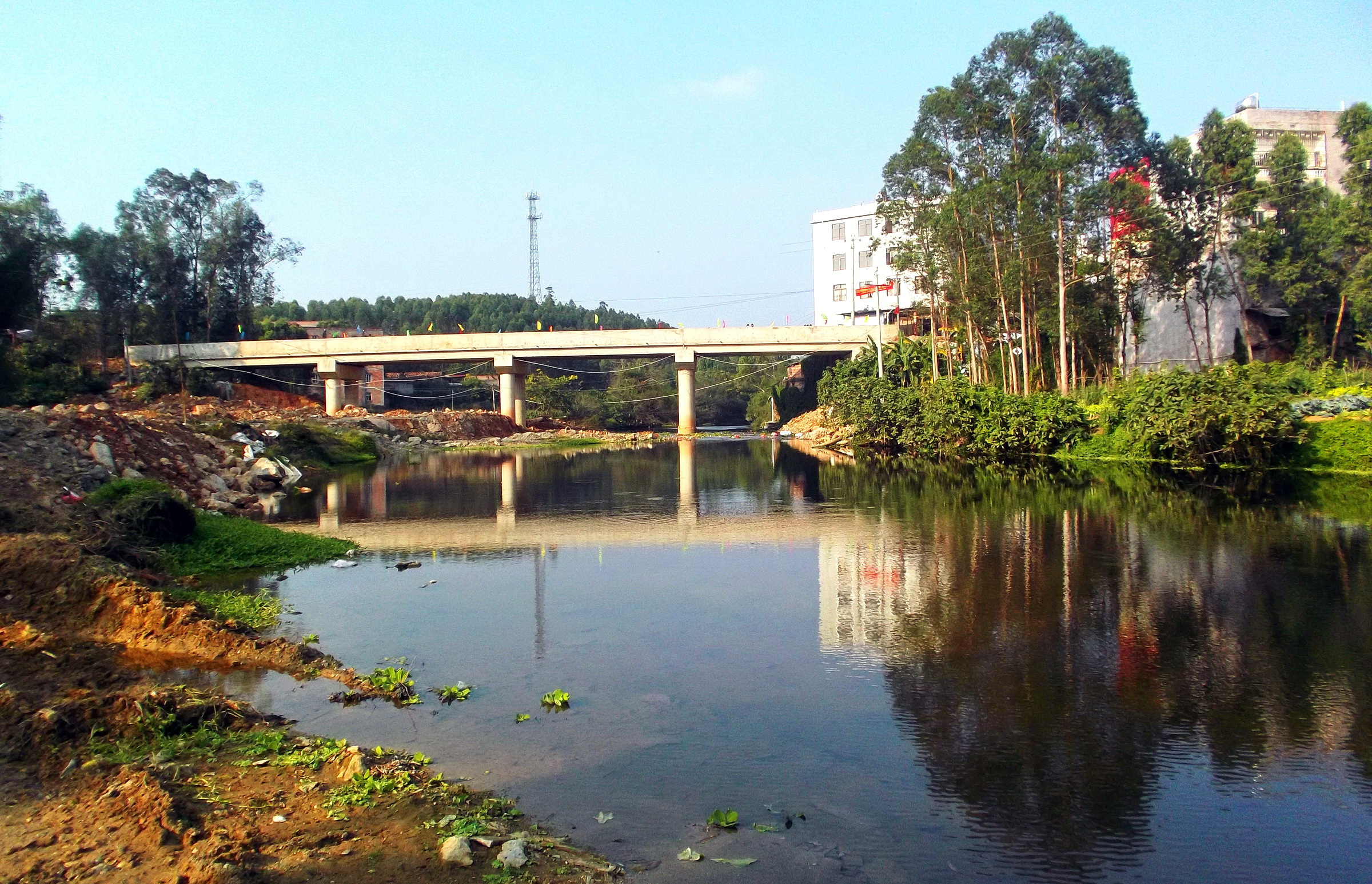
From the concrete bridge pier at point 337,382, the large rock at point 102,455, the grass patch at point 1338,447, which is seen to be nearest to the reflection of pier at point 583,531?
the large rock at point 102,455

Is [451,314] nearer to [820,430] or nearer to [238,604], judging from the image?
[820,430]

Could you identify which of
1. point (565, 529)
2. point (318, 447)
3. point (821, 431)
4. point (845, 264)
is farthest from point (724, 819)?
point (845, 264)

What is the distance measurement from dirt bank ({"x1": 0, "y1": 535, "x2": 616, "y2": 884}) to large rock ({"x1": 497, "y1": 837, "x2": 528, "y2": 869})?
0.06 metres

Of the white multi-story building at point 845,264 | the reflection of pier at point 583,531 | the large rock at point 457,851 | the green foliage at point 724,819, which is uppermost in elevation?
the white multi-story building at point 845,264

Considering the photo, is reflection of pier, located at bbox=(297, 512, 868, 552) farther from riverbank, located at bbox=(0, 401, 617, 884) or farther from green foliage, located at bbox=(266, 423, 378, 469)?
green foliage, located at bbox=(266, 423, 378, 469)

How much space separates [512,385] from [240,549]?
1633 inches

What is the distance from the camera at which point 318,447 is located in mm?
33562

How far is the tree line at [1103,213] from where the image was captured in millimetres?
Result: 30109

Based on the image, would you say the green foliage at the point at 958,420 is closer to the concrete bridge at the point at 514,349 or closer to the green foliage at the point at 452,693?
the concrete bridge at the point at 514,349

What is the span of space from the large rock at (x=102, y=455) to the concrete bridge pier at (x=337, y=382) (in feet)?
114

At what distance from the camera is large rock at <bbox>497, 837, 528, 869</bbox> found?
15.0 feet

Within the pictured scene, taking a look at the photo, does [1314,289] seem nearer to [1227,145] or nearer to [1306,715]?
[1227,145]

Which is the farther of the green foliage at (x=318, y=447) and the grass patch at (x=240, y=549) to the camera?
the green foliage at (x=318, y=447)

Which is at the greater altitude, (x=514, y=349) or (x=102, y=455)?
(x=514, y=349)
